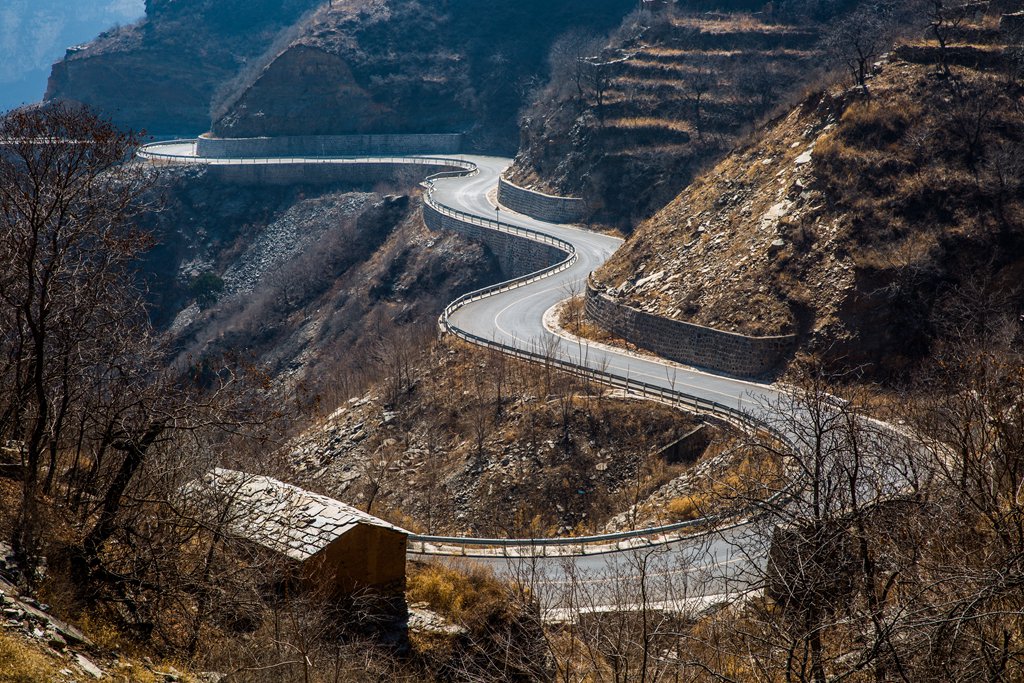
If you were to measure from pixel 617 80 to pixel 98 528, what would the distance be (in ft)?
215

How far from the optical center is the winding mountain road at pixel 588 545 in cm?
1864

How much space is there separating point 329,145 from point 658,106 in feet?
136

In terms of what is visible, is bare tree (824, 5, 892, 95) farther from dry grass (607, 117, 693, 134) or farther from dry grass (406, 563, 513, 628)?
dry grass (406, 563, 513, 628)

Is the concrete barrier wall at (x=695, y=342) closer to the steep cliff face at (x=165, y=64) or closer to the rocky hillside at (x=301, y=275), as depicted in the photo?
the rocky hillside at (x=301, y=275)

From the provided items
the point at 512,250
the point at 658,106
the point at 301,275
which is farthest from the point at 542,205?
the point at 301,275

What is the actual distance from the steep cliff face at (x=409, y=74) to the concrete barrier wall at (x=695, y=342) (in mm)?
58834

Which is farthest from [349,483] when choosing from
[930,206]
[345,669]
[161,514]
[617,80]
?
[617,80]

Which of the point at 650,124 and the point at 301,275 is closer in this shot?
the point at 650,124

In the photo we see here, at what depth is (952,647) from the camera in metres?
10.7

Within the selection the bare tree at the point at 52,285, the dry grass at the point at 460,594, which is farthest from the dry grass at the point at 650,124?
the bare tree at the point at 52,285

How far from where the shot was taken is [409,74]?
106250mm

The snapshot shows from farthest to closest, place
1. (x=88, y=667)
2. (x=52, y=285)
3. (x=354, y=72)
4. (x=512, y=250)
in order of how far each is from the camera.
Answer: (x=354, y=72) → (x=512, y=250) → (x=52, y=285) → (x=88, y=667)

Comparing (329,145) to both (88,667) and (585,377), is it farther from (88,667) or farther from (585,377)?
(88,667)

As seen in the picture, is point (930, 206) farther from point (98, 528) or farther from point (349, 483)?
point (98, 528)
